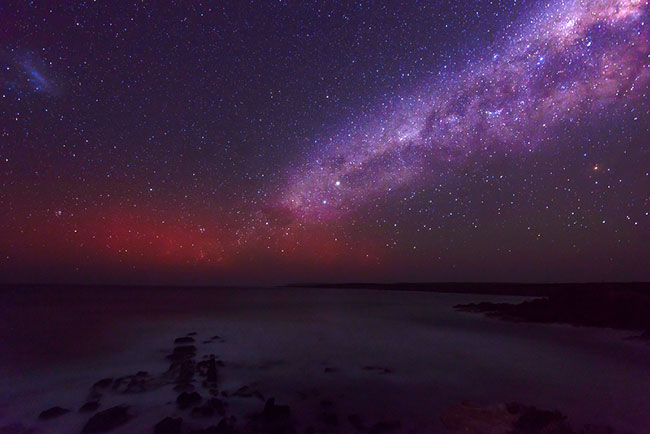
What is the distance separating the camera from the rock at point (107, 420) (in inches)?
326

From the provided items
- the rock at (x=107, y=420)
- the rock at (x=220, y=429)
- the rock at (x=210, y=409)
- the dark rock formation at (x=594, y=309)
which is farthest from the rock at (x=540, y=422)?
the dark rock formation at (x=594, y=309)

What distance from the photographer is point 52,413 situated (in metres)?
9.51

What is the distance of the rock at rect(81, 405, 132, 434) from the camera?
8.27m

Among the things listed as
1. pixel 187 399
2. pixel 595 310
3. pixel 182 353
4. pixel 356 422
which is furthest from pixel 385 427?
pixel 595 310

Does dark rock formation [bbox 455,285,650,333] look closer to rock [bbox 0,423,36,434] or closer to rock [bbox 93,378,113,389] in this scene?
rock [bbox 93,378,113,389]

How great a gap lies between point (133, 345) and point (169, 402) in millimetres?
13423

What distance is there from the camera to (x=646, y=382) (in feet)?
40.4

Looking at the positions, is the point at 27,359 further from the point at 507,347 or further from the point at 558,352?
the point at 558,352

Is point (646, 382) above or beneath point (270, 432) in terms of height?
beneath

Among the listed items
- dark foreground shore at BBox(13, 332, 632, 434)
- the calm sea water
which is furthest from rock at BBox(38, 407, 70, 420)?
the calm sea water

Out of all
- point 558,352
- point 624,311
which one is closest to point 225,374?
point 558,352

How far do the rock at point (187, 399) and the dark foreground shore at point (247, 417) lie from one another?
0.09ft

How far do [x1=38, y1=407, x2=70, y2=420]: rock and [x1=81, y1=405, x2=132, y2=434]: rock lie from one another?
62.7 inches

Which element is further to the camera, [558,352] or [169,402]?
[558,352]
